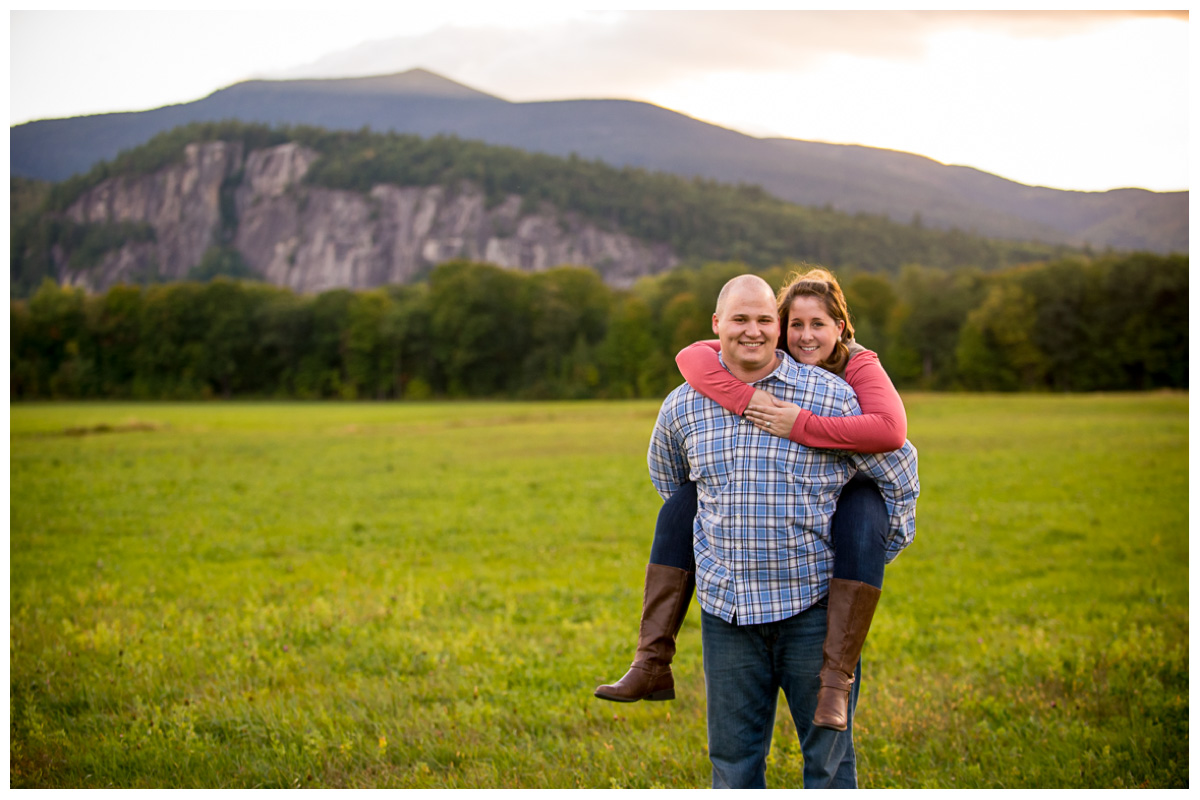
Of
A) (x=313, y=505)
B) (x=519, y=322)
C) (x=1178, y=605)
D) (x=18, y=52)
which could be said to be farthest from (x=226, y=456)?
(x=519, y=322)

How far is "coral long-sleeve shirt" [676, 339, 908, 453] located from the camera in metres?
3.42

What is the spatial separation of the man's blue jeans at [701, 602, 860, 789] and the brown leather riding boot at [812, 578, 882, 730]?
0.13 m

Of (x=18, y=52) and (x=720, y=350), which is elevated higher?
(x=18, y=52)

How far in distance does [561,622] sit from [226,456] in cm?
2365

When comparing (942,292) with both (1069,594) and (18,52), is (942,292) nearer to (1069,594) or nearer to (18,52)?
(1069,594)

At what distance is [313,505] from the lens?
60.5 feet

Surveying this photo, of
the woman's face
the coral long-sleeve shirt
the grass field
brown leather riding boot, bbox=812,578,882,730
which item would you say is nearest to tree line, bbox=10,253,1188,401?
the grass field

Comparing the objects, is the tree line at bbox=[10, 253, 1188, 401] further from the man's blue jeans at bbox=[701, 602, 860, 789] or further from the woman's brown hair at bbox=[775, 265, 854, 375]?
the man's blue jeans at bbox=[701, 602, 860, 789]

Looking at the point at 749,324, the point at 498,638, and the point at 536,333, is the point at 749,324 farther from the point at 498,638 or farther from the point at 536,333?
the point at 536,333

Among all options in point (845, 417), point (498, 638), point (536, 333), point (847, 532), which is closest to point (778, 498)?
point (847, 532)

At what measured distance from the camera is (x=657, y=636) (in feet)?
12.3

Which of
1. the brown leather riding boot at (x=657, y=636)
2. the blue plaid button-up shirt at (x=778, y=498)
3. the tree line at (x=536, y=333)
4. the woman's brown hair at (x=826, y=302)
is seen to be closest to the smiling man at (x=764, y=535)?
the blue plaid button-up shirt at (x=778, y=498)

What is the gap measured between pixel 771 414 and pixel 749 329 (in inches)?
15.2

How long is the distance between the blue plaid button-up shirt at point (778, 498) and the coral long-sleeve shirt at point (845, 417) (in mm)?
93
